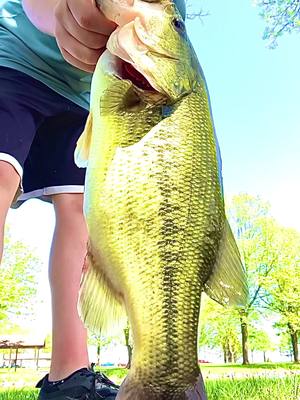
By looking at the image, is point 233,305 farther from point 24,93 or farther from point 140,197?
point 24,93

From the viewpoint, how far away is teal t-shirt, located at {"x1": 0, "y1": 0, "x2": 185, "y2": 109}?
6.41ft

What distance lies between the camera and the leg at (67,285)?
1873mm

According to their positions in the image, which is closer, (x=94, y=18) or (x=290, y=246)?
(x=94, y=18)

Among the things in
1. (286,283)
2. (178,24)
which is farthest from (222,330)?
(178,24)

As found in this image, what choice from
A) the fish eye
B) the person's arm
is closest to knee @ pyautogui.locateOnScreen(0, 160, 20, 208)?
the person's arm

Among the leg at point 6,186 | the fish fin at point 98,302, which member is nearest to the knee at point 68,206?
the leg at point 6,186

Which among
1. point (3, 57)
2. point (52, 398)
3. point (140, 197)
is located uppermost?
point (3, 57)

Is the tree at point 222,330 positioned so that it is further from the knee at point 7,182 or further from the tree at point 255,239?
the knee at point 7,182

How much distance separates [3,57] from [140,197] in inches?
43.5

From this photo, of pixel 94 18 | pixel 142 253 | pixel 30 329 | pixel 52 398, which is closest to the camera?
pixel 142 253

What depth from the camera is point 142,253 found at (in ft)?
3.37

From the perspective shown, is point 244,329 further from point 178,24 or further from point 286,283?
point 178,24

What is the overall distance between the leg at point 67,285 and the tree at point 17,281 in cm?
2045

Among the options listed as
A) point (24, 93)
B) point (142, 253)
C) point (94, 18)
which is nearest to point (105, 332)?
point (142, 253)
